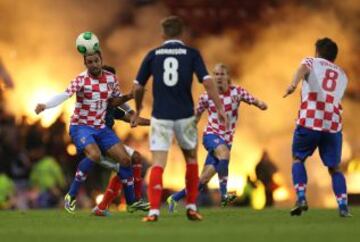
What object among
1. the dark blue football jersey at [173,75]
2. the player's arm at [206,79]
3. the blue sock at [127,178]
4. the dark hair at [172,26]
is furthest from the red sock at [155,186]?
the blue sock at [127,178]

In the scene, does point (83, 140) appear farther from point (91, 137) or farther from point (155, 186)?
point (155, 186)

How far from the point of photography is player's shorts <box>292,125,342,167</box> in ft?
43.3

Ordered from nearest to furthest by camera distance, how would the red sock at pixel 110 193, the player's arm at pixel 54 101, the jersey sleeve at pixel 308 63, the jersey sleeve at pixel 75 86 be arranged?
the jersey sleeve at pixel 308 63 → the player's arm at pixel 54 101 → the jersey sleeve at pixel 75 86 → the red sock at pixel 110 193

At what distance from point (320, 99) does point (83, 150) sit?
2.91 metres

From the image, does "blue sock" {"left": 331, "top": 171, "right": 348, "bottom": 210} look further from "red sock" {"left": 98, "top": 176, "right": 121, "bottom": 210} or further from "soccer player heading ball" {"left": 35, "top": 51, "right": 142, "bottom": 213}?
"red sock" {"left": 98, "top": 176, "right": 121, "bottom": 210}

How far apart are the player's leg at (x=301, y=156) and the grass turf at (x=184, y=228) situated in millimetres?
181

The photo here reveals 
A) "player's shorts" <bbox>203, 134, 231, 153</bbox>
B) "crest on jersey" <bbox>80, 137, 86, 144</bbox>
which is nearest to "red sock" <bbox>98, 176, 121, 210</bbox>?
"crest on jersey" <bbox>80, 137, 86, 144</bbox>

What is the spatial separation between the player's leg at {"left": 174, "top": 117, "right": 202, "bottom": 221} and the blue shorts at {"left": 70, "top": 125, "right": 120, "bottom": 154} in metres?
2.08

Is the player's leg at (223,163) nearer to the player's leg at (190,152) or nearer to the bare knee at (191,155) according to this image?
Answer: the player's leg at (190,152)

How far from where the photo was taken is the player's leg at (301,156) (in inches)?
520

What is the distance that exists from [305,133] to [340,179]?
623mm

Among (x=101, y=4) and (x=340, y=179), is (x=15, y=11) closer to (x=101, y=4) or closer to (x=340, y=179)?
(x=101, y=4)

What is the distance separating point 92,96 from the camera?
14344 mm

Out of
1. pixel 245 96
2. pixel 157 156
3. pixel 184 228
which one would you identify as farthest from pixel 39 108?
pixel 245 96
